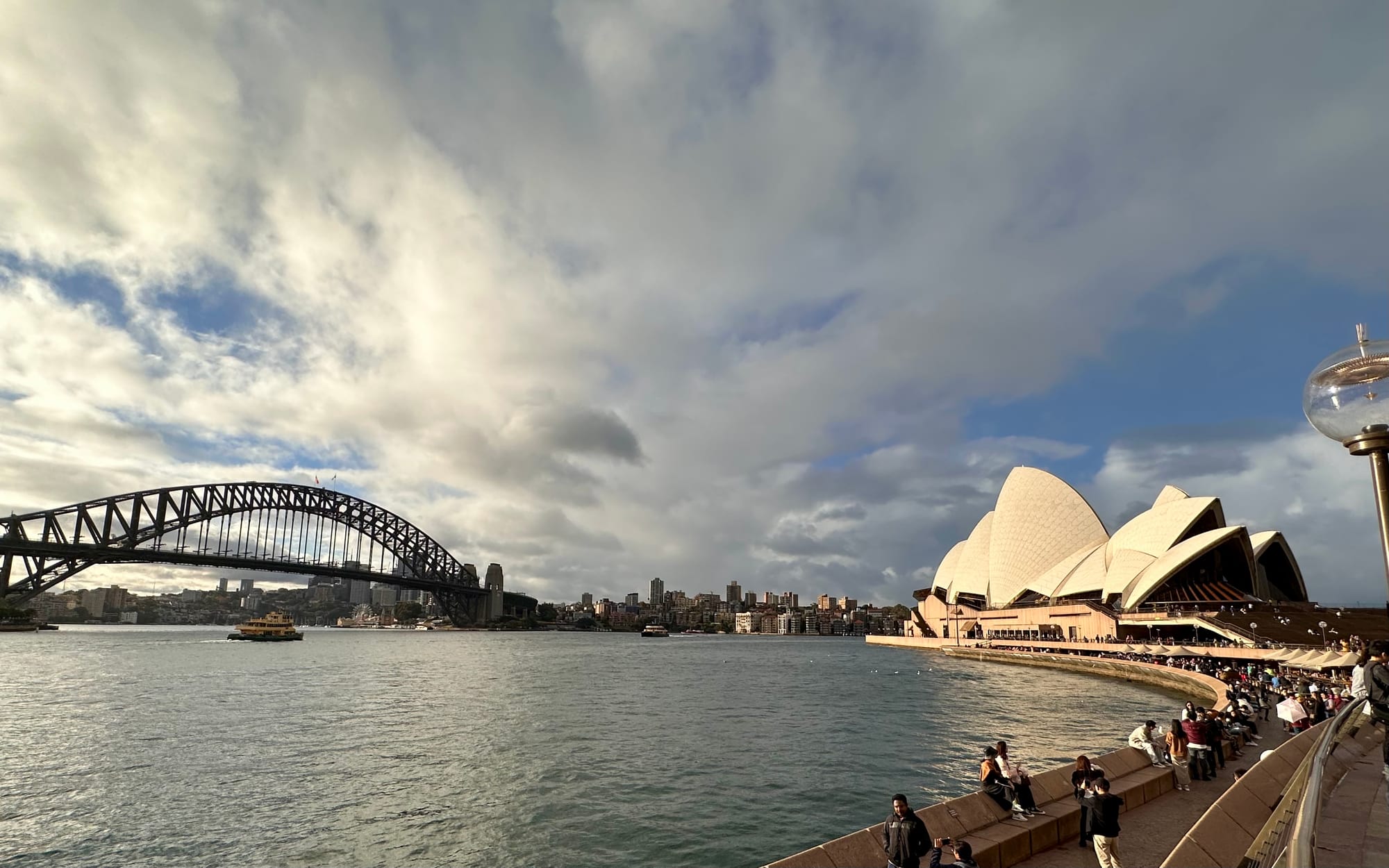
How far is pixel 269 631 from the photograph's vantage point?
98062 millimetres

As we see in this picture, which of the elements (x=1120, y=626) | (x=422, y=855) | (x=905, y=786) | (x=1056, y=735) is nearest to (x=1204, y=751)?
(x=905, y=786)

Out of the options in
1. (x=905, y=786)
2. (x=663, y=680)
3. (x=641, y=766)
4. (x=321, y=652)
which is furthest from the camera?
(x=321, y=652)

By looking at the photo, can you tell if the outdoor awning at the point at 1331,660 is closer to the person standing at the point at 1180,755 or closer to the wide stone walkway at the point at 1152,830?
the person standing at the point at 1180,755

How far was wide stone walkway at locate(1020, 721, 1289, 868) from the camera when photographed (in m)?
7.90

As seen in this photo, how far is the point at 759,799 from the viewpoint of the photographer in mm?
14734

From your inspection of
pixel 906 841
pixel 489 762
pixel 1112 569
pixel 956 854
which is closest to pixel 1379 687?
pixel 956 854

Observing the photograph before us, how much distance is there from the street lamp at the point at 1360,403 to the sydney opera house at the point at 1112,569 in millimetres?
54146

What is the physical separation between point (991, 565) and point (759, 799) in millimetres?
73774

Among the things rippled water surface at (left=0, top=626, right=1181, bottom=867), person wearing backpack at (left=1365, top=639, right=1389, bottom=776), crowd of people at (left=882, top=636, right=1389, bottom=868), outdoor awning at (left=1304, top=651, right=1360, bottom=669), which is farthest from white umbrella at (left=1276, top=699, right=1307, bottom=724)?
outdoor awning at (left=1304, top=651, right=1360, bottom=669)

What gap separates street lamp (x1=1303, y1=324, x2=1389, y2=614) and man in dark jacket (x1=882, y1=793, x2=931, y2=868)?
191 inches

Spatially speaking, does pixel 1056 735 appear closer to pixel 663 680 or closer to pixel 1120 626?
pixel 663 680

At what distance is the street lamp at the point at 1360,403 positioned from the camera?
13.8 ft

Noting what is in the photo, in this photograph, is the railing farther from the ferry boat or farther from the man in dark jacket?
the ferry boat

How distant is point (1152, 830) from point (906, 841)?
4.50 m
